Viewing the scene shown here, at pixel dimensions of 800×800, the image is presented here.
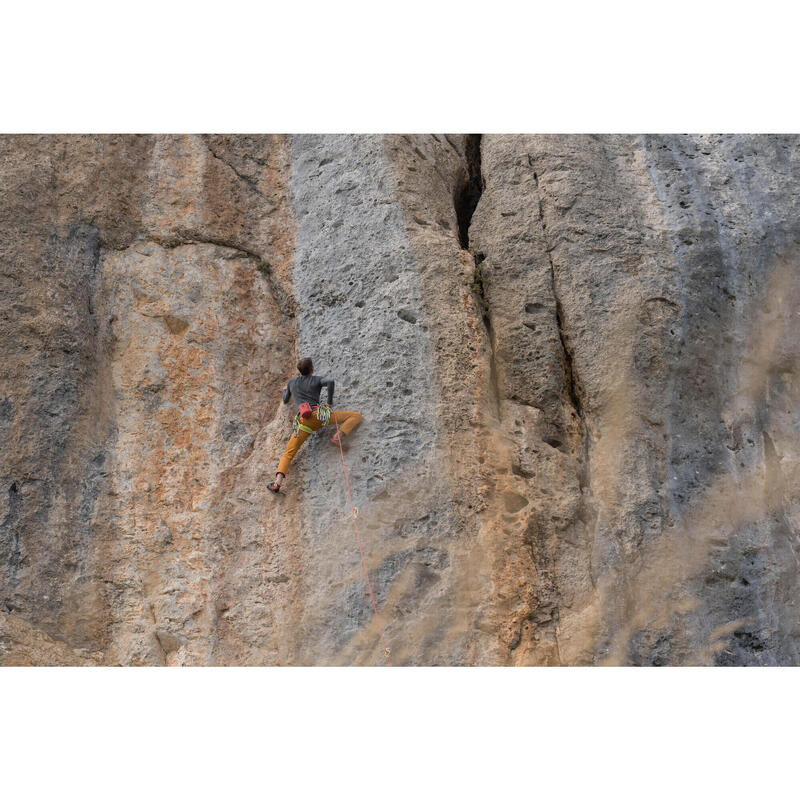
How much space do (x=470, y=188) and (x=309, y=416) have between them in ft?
9.81

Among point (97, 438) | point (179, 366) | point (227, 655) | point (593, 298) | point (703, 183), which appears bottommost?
point (227, 655)

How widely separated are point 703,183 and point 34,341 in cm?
584

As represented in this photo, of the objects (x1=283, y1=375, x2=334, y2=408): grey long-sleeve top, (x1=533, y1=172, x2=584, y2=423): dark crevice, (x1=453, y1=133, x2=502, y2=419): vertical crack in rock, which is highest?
(x1=453, y1=133, x2=502, y2=419): vertical crack in rock

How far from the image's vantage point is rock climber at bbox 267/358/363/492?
290 inches

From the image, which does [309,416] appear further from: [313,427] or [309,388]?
[309,388]

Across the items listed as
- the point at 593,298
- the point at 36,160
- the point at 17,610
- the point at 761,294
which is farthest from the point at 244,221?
the point at 761,294

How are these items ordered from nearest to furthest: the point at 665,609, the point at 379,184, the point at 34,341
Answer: the point at 665,609, the point at 34,341, the point at 379,184

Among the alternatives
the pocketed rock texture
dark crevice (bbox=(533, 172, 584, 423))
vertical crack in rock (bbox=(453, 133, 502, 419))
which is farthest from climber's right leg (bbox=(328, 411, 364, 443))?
dark crevice (bbox=(533, 172, 584, 423))

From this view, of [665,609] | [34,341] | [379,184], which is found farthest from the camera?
[379,184]

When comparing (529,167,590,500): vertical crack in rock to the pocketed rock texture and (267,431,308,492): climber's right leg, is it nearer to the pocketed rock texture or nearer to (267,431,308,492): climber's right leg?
the pocketed rock texture

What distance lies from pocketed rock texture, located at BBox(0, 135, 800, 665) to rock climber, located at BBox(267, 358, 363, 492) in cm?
13

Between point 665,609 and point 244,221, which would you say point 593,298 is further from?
point 244,221

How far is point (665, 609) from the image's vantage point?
7.02m

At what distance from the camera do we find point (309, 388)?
746 centimetres
